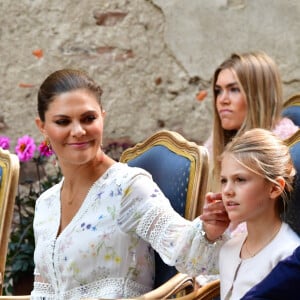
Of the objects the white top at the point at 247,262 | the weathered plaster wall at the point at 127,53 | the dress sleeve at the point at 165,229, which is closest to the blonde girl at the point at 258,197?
the white top at the point at 247,262

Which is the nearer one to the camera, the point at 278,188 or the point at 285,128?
the point at 278,188

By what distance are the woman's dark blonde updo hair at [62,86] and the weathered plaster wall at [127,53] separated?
7.09ft

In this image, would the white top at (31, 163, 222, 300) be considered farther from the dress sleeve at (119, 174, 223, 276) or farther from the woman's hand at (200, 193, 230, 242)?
the woman's hand at (200, 193, 230, 242)

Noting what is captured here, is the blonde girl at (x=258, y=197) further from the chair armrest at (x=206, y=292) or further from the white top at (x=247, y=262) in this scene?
the chair armrest at (x=206, y=292)

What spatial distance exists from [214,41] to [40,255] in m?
2.33

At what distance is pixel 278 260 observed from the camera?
9.36 feet

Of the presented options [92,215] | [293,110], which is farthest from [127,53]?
[92,215]

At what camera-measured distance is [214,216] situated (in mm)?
2994

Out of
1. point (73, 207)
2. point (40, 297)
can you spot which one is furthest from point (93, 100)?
point (40, 297)

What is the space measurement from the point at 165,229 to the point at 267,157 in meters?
0.44

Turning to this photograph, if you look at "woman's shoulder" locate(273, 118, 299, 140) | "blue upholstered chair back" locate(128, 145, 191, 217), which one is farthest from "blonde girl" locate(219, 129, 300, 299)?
"woman's shoulder" locate(273, 118, 299, 140)

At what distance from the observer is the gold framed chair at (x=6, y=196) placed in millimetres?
3893

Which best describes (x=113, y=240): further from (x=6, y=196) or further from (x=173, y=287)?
(x=6, y=196)

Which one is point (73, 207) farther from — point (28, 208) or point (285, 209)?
point (28, 208)
